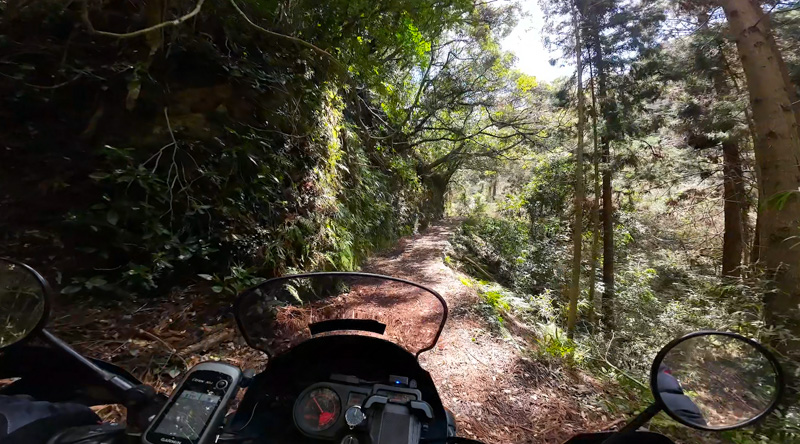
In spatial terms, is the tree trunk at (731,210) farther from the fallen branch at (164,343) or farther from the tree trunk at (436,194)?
the tree trunk at (436,194)

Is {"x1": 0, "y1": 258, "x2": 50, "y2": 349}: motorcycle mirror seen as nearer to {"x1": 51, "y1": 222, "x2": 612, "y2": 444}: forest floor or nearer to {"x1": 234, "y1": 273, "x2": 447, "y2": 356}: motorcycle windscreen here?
{"x1": 234, "y1": 273, "x2": 447, "y2": 356}: motorcycle windscreen

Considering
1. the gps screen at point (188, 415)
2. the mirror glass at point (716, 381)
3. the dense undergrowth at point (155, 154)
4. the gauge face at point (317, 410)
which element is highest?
the dense undergrowth at point (155, 154)

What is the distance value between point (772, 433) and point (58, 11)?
7812 millimetres

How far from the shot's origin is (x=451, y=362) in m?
3.72

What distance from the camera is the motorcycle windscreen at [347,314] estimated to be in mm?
1490

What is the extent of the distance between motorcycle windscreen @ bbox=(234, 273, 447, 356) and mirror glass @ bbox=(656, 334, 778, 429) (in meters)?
0.82

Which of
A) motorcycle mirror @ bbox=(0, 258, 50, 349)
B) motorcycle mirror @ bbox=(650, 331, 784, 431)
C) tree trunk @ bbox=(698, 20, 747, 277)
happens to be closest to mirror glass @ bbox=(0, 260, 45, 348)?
motorcycle mirror @ bbox=(0, 258, 50, 349)

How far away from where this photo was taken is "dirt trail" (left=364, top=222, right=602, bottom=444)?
9.45 feet

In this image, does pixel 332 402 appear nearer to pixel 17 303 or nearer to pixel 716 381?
pixel 17 303

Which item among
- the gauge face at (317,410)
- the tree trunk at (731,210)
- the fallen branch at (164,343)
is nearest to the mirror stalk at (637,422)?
the gauge face at (317,410)

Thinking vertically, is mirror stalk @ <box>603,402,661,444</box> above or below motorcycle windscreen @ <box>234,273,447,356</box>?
below

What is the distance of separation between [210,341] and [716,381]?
11.2ft

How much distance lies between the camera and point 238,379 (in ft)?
4.02

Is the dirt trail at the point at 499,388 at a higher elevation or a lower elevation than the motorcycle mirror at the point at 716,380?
lower
